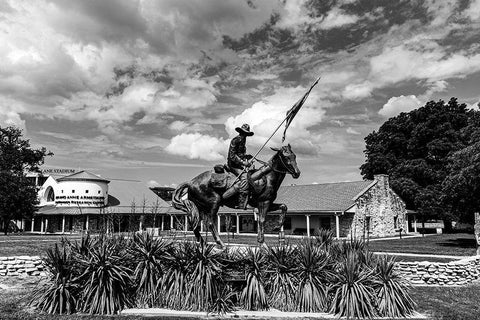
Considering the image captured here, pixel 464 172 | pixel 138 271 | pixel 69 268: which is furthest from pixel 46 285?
pixel 464 172

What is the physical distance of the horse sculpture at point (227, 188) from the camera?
9773 millimetres

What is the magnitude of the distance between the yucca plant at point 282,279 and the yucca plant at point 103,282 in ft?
9.41

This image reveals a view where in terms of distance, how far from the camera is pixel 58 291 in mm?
7793

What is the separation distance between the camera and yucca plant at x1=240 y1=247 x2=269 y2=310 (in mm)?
8039

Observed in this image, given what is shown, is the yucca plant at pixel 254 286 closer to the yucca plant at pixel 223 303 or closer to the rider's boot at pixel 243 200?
the yucca plant at pixel 223 303

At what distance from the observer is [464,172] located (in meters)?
21.9

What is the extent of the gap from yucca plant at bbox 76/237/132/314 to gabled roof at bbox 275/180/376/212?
26388 millimetres

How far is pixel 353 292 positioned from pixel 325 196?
29642 mm

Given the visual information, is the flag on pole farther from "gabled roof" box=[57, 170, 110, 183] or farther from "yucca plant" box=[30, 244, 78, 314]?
"gabled roof" box=[57, 170, 110, 183]

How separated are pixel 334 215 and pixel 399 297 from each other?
2619 centimetres

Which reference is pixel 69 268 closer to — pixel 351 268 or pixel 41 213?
pixel 351 268

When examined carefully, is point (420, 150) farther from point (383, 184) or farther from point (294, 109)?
point (294, 109)

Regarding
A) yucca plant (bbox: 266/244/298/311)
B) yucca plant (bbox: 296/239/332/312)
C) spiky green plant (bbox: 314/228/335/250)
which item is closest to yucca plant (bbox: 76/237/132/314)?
yucca plant (bbox: 266/244/298/311)

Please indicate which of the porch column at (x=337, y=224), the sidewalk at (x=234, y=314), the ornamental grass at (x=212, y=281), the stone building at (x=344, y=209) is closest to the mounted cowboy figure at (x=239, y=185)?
the ornamental grass at (x=212, y=281)
